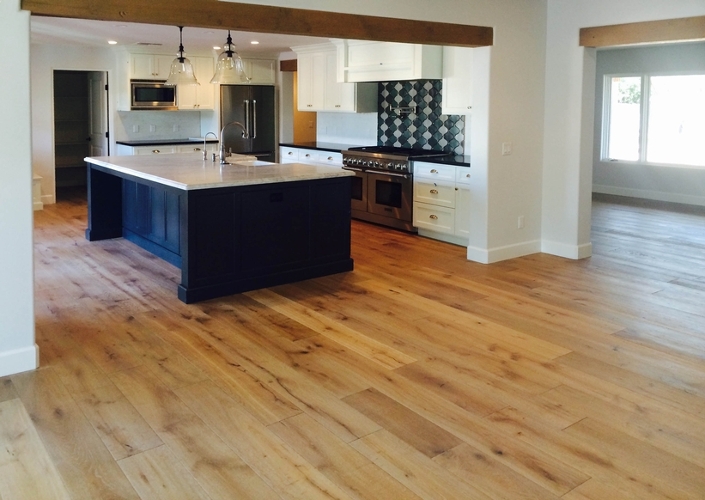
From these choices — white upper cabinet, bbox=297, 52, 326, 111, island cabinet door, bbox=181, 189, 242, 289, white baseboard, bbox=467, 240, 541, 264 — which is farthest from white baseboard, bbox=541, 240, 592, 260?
white upper cabinet, bbox=297, 52, 326, 111

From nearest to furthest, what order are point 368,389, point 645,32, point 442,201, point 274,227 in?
point 368,389
point 274,227
point 645,32
point 442,201

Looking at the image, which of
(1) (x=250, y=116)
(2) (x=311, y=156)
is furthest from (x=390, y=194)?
(1) (x=250, y=116)

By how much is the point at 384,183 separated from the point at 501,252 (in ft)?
6.26

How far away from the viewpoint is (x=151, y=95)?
10008 mm

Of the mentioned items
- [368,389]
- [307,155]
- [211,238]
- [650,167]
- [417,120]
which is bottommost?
[368,389]

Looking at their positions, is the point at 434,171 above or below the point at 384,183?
above

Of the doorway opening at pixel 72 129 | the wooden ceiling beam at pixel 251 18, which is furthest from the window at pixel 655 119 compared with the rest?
the doorway opening at pixel 72 129

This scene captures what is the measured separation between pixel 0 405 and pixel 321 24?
122 inches

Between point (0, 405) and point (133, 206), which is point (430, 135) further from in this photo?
point (0, 405)

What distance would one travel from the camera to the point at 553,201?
21.4 feet

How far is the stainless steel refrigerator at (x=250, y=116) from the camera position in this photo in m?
10.5

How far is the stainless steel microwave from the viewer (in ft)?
32.4

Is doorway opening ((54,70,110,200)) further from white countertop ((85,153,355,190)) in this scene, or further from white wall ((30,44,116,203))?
white countertop ((85,153,355,190))

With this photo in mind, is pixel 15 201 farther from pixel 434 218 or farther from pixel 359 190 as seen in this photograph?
pixel 359 190
